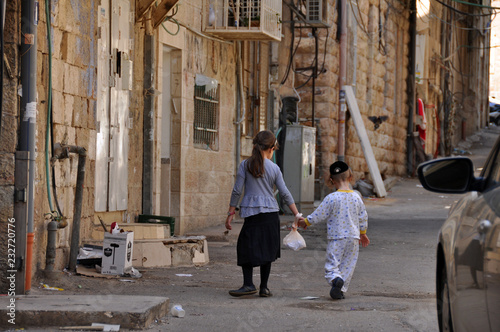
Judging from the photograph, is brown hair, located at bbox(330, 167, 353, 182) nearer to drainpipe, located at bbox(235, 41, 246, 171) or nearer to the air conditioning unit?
drainpipe, located at bbox(235, 41, 246, 171)

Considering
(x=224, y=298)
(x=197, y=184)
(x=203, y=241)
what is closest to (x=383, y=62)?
(x=197, y=184)

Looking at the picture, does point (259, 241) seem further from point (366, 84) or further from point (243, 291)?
point (366, 84)

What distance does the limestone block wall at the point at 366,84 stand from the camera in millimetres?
20719

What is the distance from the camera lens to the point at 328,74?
20.7 meters

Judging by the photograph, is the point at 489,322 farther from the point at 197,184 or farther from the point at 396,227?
the point at 396,227

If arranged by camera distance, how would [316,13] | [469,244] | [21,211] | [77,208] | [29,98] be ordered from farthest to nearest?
[316,13] → [77,208] → [29,98] → [21,211] → [469,244]

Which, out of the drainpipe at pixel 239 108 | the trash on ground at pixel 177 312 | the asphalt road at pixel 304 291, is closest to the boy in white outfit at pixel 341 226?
the asphalt road at pixel 304 291

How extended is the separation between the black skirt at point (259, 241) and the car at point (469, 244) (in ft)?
11.7

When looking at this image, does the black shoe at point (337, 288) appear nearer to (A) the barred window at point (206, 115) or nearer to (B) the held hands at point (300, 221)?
(B) the held hands at point (300, 221)

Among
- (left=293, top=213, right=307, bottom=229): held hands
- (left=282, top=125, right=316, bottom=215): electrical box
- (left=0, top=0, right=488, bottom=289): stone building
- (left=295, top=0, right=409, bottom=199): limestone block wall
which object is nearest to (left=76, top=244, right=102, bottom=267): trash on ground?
(left=0, top=0, right=488, bottom=289): stone building

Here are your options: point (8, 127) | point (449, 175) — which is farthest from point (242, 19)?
point (449, 175)

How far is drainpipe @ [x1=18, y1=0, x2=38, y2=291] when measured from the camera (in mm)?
7492

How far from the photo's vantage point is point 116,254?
30.3ft

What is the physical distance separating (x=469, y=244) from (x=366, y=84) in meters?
21.0
